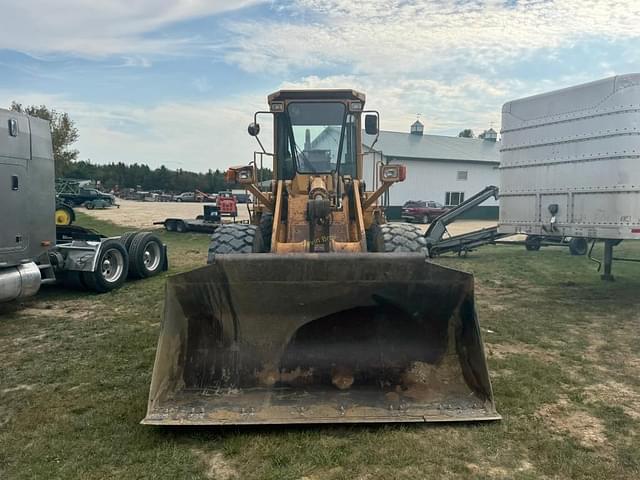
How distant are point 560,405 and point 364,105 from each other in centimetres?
434

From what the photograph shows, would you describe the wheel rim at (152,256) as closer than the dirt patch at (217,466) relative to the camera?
No

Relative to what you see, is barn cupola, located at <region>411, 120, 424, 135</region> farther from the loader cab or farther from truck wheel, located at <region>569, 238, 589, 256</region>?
the loader cab

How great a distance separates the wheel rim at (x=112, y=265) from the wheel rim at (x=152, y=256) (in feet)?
3.32

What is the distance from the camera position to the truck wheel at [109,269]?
27.6ft

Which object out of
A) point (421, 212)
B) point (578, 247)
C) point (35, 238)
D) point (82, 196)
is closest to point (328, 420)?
point (35, 238)

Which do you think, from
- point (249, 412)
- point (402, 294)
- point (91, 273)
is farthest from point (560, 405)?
point (91, 273)

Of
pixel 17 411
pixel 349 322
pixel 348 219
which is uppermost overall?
pixel 348 219

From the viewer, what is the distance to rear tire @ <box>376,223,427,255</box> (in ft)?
18.9

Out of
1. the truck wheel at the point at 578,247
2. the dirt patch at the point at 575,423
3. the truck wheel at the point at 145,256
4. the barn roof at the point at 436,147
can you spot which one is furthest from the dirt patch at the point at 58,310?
the barn roof at the point at 436,147

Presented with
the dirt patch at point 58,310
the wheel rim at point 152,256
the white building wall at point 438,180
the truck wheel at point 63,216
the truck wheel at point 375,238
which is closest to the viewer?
the truck wheel at point 375,238

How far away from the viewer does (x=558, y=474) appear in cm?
310

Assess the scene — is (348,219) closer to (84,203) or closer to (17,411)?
(17,411)

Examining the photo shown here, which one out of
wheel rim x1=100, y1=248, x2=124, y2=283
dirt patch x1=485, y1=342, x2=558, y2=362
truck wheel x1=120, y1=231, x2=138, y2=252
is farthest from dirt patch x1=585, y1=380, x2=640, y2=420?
truck wheel x1=120, y1=231, x2=138, y2=252

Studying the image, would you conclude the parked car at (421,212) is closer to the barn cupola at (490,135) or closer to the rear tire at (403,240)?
the barn cupola at (490,135)
